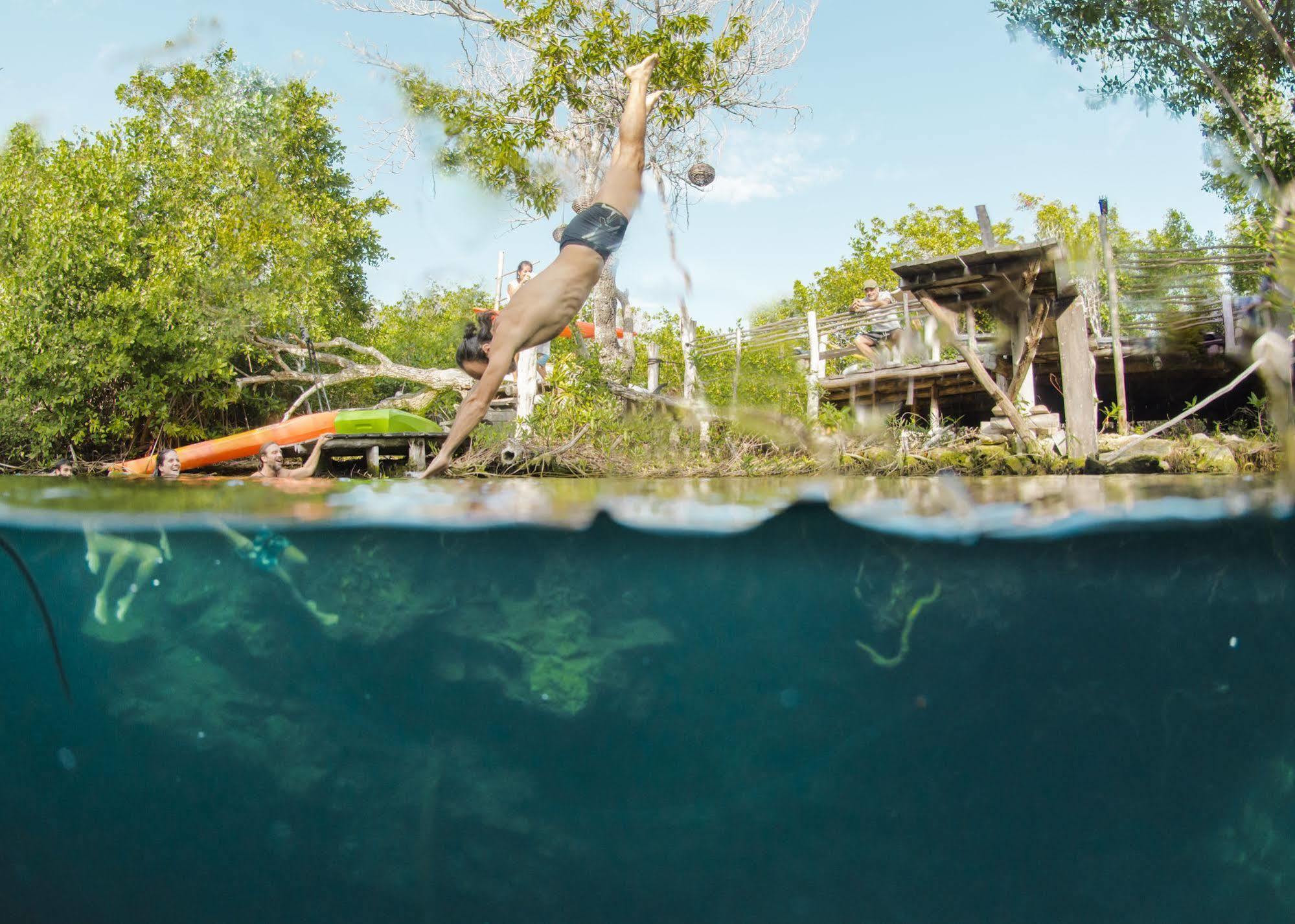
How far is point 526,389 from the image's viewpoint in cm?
1186

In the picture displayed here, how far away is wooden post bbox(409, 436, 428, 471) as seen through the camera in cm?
1079

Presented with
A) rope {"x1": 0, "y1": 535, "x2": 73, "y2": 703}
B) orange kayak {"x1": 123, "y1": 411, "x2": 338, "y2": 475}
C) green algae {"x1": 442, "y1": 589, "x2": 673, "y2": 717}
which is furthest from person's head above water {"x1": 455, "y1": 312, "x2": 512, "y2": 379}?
orange kayak {"x1": 123, "y1": 411, "x2": 338, "y2": 475}

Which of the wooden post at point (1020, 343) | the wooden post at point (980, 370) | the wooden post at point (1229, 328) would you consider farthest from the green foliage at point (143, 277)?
the wooden post at point (1229, 328)

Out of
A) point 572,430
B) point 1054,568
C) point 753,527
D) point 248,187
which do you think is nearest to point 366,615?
point 753,527

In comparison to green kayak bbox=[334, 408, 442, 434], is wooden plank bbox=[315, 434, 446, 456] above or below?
below

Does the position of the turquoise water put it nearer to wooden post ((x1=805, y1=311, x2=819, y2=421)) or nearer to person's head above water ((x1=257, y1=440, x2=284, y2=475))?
person's head above water ((x1=257, y1=440, x2=284, y2=475))

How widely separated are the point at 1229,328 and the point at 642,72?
14.8 metres

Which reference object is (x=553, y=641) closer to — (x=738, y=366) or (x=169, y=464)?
(x=169, y=464)

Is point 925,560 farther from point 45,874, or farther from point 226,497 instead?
point 45,874

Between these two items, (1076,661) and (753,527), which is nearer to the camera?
(753,527)

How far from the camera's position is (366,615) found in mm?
8016

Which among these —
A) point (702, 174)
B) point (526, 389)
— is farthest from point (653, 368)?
point (702, 174)

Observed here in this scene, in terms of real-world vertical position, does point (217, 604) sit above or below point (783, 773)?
above

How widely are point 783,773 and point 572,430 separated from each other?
5082mm
